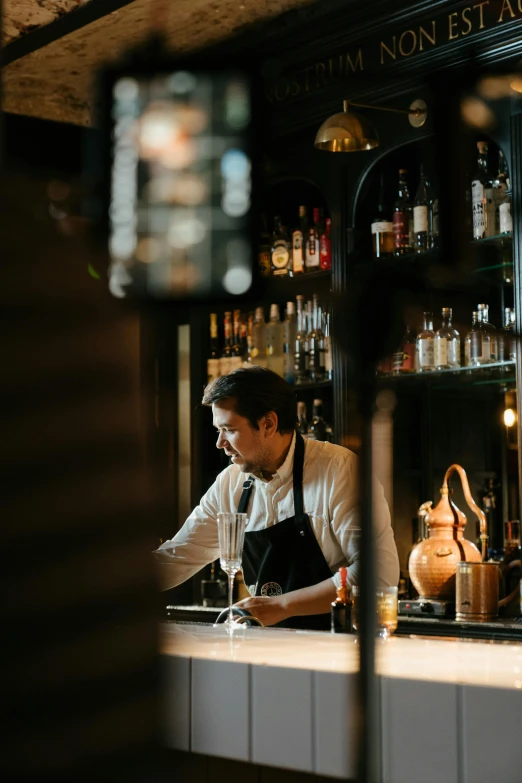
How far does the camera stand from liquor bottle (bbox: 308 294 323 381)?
4078mm

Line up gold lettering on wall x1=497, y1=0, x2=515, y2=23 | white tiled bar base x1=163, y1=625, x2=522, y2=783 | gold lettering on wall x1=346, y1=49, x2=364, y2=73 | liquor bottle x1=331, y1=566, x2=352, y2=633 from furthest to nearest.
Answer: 1. gold lettering on wall x1=346, y1=49, x2=364, y2=73
2. gold lettering on wall x1=497, y1=0, x2=515, y2=23
3. liquor bottle x1=331, y1=566, x2=352, y2=633
4. white tiled bar base x1=163, y1=625, x2=522, y2=783

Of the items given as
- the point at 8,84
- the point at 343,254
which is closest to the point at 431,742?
the point at 343,254

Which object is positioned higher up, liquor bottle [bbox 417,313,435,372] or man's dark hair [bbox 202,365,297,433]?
liquor bottle [bbox 417,313,435,372]

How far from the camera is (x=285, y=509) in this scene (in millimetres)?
3166

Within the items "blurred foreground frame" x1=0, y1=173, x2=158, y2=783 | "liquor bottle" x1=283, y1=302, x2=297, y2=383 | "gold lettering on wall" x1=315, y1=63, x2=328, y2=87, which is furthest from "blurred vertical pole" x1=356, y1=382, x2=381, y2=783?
"liquor bottle" x1=283, y1=302, x2=297, y2=383

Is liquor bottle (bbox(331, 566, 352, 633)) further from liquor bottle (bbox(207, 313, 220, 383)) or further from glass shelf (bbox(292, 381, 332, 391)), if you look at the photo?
liquor bottle (bbox(207, 313, 220, 383))

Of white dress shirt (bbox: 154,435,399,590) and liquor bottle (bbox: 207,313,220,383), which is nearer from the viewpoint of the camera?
white dress shirt (bbox: 154,435,399,590)

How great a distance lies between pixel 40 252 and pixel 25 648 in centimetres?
21

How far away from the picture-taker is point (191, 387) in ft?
14.7

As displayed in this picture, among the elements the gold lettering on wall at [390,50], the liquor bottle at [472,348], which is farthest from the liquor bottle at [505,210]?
the gold lettering on wall at [390,50]

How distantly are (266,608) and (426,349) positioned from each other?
1.36 metres

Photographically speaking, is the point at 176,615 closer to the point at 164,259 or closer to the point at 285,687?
the point at 164,259

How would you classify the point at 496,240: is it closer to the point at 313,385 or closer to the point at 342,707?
the point at 313,385

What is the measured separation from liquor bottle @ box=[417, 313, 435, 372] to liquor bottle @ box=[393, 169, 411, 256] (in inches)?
10.5
